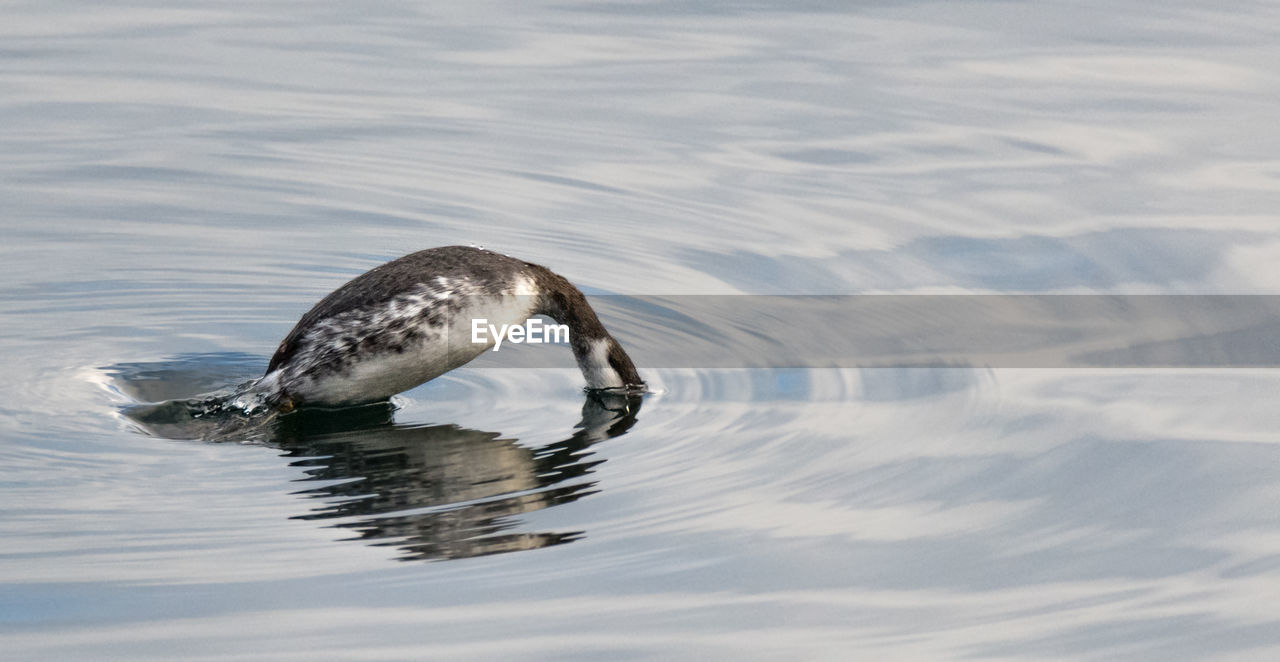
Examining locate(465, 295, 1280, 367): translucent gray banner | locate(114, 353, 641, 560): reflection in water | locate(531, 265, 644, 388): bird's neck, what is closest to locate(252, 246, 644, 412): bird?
locate(114, 353, 641, 560): reflection in water

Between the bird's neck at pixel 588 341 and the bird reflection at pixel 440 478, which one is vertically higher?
the bird's neck at pixel 588 341

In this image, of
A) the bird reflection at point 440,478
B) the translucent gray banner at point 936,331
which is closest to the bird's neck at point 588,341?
the bird reflection at point 440,478

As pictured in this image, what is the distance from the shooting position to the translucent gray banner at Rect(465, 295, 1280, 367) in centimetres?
1173

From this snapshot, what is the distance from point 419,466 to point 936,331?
3.96m

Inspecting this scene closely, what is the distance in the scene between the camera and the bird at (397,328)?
1012 centimetres

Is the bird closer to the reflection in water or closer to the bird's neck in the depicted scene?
the reflection in water

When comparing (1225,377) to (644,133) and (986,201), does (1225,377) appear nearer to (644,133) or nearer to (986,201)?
(986,201)

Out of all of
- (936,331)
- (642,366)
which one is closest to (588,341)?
(642,366)

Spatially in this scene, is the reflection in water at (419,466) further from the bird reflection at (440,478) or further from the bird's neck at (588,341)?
the bird's neck at (588,341)

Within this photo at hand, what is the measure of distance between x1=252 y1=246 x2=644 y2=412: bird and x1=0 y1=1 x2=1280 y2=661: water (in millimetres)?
248

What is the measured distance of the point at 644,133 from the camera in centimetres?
1617

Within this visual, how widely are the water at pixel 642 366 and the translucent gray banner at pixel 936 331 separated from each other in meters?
0.19

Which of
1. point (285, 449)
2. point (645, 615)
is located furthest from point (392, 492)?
point (645, 615)

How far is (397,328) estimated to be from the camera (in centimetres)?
1009
